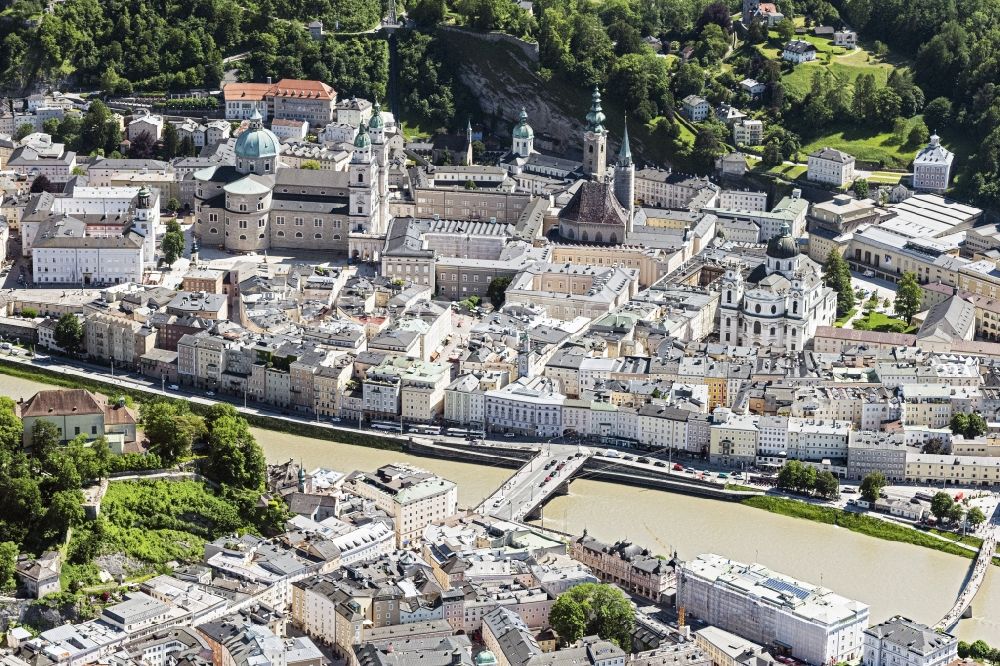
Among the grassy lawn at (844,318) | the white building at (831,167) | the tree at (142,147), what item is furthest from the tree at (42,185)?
the grassy lawn at (844,318)

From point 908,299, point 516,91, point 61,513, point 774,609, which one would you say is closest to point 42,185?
point 516,91

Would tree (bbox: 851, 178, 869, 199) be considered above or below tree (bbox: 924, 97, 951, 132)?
below

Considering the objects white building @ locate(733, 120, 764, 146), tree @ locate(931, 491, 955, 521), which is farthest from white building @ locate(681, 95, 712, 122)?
tree @ locate(931, 491, 955, 521)

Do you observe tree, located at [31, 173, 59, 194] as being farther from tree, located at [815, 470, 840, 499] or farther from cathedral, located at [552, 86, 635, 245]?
tree, located at [815, 470, 840, 499]

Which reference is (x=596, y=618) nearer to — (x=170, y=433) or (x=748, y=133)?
(x=170, y=433)

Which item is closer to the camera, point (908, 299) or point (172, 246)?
point (908, 299)

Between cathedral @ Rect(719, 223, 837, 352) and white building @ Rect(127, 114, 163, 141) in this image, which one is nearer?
cathedral @ Rect(719, 223, 837, 352)

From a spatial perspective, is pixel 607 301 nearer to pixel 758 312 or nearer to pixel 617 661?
pixel 758 312
